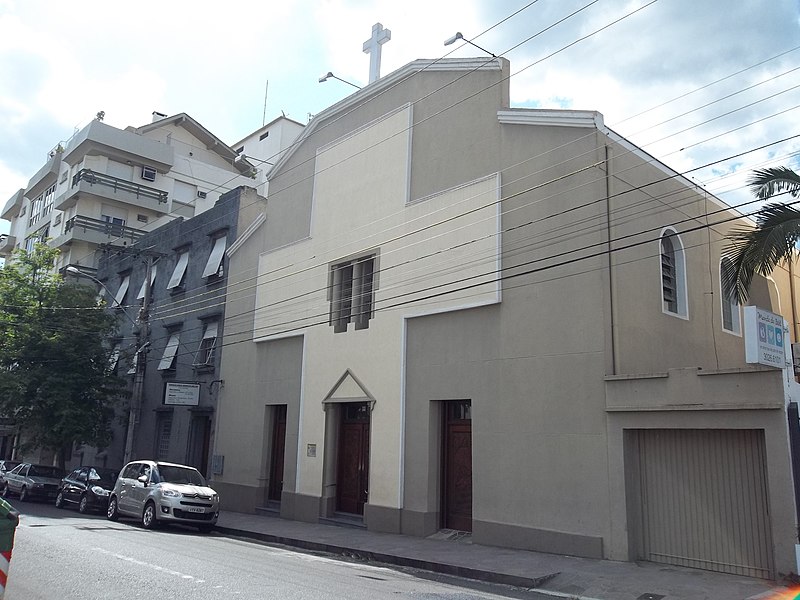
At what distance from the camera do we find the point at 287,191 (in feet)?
76.7

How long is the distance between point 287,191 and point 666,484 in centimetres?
1527

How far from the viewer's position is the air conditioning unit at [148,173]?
42.6m

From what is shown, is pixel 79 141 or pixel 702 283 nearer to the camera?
pixel 702 283

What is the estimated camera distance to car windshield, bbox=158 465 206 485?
61.4ft

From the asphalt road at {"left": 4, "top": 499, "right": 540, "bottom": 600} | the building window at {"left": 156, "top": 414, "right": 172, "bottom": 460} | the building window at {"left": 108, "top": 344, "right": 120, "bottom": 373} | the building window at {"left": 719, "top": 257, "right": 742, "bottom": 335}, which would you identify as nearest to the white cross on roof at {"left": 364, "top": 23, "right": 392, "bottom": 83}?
the building window at {"left": 719, "top": 257, "right": 742, "bottom": 335}

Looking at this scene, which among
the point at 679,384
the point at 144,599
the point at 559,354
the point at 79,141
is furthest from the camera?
the point at 79,141

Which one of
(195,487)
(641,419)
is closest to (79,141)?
(195,487)

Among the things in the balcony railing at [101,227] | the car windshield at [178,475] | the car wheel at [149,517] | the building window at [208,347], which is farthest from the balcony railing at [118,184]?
the car wheel at [149,517]

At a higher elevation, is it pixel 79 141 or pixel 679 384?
pixel 79 141

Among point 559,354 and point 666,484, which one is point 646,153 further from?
point 666,484

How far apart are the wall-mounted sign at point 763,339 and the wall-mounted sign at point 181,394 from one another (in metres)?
18.4

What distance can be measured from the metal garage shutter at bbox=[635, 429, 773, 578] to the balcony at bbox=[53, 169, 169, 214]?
116ft

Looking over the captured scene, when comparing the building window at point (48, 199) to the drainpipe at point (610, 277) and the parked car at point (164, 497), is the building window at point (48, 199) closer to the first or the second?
the parked car at point (164, 497)

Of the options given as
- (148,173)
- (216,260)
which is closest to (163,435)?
(216,260)
